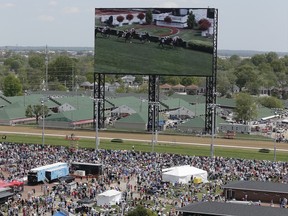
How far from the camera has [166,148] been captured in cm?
6688

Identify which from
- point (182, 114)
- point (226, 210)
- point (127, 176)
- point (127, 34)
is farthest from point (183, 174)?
point (182, 114)

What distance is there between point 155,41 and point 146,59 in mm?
2429

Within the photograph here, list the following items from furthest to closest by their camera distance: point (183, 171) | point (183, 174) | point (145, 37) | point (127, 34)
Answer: point (127, 34) < point (145, 37) < point (183, 171) < point (183, 174)

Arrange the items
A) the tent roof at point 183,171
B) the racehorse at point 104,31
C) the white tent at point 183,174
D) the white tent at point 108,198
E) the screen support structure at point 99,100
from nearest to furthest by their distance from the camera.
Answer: the white tent at point 108,198, the white tent at point 183,174, the tent roof at point 183,171, the racehorse at point 104,31, the screen support structure at point 99,100

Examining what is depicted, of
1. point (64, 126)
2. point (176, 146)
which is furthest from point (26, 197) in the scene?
point (64, 126)

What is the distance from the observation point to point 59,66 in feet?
568

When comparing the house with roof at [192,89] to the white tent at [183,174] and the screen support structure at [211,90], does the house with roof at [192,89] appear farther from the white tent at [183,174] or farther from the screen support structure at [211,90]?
the white tent at [183,174]

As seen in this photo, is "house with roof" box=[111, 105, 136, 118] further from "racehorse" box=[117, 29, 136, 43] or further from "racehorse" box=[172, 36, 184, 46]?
"racehorse" box=[172, 36, 184, 46]

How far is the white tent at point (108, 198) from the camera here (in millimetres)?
40375

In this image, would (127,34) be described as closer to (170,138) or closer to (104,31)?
(104,31)

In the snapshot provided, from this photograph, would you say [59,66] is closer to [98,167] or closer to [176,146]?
[176,146]

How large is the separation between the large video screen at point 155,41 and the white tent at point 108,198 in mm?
35331

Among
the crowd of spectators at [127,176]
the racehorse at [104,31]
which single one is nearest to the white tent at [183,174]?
the crowd of spectators at [127,176]

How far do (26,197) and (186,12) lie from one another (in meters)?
38.3
